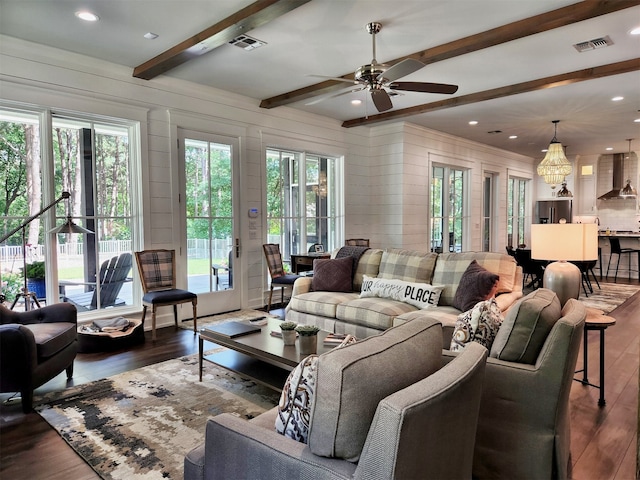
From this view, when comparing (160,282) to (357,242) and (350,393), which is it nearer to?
(357,242)

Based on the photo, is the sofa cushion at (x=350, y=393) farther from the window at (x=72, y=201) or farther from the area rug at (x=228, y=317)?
the area rug at (x=228, y=317)

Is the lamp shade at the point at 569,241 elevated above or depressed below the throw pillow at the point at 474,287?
above

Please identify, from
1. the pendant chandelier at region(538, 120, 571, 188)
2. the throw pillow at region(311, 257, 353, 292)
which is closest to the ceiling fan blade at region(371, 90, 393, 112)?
the throw pillow at region(311, 257, 353, 292)

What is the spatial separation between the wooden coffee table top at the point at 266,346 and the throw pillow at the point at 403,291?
0.97m

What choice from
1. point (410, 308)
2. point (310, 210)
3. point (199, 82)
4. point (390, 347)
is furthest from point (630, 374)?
point (199, 82)

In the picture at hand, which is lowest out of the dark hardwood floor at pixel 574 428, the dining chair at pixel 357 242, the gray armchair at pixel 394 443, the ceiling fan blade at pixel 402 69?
the dark hardwood floor at pixel 574 428

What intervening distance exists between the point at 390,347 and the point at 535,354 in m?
0.99

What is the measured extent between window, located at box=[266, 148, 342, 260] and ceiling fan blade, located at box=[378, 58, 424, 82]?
10.3 ft

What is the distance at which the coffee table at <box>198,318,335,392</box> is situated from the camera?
8.81ft

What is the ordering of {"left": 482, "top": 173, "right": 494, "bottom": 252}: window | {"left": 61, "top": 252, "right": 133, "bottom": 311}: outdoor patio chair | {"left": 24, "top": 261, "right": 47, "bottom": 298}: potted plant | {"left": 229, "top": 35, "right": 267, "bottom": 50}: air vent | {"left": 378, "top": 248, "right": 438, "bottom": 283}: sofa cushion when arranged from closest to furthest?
{"left": 229, "top": 35, "right": 267, "bottom": 50}: air vent → {"left": 378, "top": 248, "right": 438, "bottom": 283}: sofa cushion → {"left": 24, "top": 261, "right": 47, "bottom": 298}: potted plant → {"left": 61, "top": 252, "right": 133, "bottom": 311}: outdoor patio chair → {"left": 482, "top": 173, "right": 494, "bottom": 252}: window

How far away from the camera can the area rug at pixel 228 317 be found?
5.05m

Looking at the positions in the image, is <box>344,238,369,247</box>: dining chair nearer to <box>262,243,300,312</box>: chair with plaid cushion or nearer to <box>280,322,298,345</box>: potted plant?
<box>262,243,300,312</box>: chair with plaid cushion

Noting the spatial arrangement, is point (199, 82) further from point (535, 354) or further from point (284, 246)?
point (535, 354)

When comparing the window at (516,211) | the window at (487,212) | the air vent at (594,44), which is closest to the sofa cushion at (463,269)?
the air vent at (594,44)
